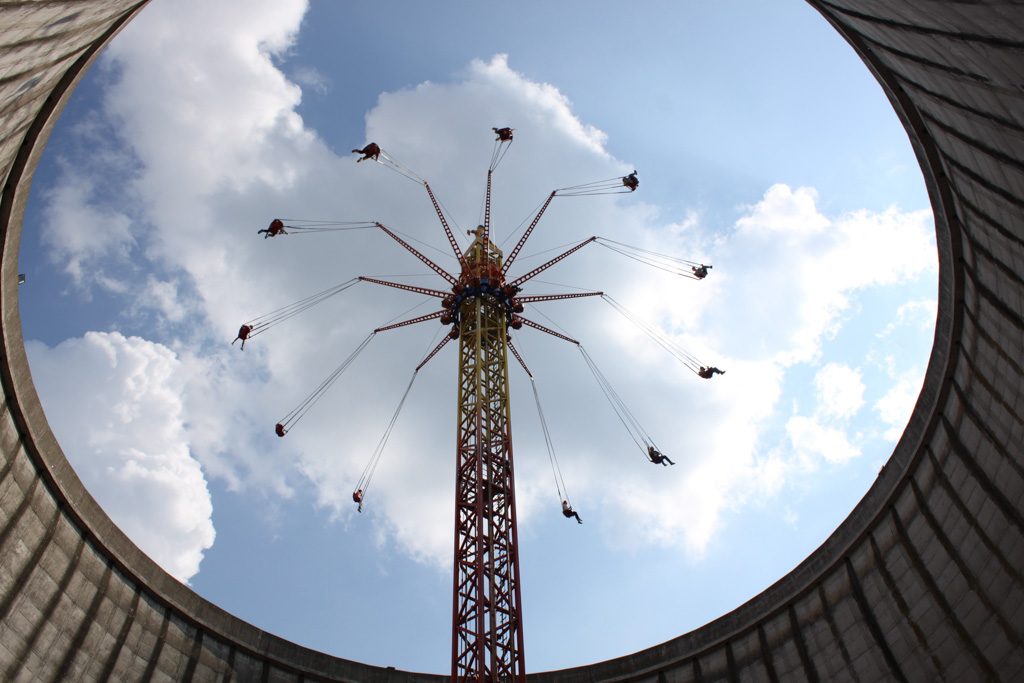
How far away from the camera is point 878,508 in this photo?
28.2m

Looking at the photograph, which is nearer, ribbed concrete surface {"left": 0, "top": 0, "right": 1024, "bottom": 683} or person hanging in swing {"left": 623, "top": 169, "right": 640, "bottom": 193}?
ribbed concrete surface {"left": 0, "top": 0, "right": 1024, "bottom": 683}

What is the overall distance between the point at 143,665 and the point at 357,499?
15.8 metres

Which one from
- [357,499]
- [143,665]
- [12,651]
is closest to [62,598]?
[12,651]

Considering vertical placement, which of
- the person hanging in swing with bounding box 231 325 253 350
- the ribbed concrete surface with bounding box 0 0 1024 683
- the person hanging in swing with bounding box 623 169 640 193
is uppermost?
the person hanging in swing with bounding box 623 169 640 193

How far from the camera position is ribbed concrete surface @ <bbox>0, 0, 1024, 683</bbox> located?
19219mm

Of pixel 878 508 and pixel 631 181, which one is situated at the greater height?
pixel 631 181

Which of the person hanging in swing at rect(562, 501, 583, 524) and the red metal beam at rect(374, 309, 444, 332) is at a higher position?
the red metal beam at rect(374, 309, 444, 332)

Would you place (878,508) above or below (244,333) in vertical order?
below

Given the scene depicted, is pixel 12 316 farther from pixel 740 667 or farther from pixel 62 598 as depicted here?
pixel 740 667

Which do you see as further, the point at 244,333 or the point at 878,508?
the point at 244,333

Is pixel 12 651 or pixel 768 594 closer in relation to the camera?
pixel 12 651

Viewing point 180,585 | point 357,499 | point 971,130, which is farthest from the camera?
point 357,499

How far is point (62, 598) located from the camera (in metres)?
26.2

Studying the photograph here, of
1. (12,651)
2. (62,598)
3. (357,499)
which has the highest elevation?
(357,499)
